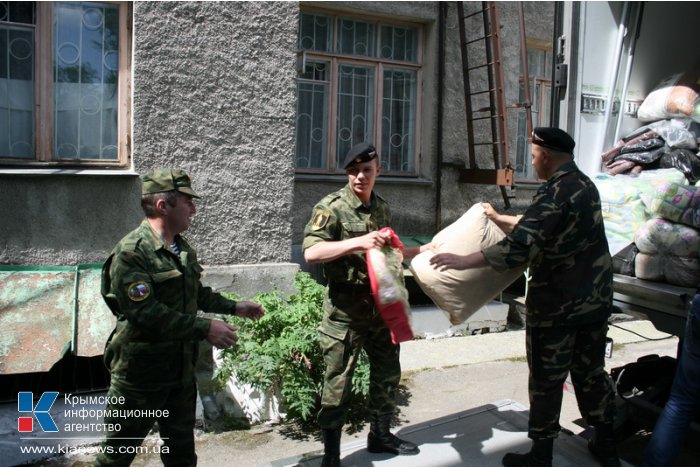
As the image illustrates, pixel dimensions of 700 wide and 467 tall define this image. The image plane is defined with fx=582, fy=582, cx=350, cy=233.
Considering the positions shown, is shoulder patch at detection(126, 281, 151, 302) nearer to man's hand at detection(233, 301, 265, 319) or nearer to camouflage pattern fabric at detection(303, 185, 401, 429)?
man's hand at detection(233, 301, 265, 319)

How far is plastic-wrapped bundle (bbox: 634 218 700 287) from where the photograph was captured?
132 inches

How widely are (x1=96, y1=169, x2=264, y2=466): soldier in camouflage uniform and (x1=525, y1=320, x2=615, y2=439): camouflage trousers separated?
5.25ft

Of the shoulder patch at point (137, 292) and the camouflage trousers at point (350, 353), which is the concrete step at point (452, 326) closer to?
the camouflage trousers at point (350, 353)

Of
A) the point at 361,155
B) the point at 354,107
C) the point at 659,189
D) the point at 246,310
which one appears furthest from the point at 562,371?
the point at 354,107

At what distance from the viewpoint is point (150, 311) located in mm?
2455

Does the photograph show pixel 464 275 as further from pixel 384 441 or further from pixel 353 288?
pixel 384 441

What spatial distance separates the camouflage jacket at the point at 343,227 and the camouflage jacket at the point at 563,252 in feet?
2.18

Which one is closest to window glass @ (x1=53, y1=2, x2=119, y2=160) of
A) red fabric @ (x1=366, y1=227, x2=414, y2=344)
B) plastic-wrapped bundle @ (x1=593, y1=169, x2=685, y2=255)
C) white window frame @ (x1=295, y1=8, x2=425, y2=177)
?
white window frame @ (x1=295, y1=8, x2=425, y2=177)

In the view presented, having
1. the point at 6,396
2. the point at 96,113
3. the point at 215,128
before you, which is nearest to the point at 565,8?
the point at 215,128

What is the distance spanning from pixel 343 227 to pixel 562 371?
1.37m

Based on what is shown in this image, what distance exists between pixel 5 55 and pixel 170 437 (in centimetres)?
368

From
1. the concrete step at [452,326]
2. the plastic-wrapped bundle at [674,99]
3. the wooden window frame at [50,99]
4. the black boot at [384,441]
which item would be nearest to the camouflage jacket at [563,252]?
the black boot at [384,441]

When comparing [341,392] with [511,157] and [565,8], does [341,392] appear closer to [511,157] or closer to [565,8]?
[565,8]

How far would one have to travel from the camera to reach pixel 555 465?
126 inches
